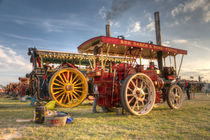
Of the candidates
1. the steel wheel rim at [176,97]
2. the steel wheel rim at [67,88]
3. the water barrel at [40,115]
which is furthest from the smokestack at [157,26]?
the water barrel at [40,115]

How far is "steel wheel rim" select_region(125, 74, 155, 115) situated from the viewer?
4.90 meters

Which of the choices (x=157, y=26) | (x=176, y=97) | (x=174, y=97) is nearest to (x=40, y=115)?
(x=174, y=97)

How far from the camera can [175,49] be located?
7820mm

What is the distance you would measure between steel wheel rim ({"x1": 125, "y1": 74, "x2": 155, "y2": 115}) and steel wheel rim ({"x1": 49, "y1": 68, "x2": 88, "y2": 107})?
2.86 metres

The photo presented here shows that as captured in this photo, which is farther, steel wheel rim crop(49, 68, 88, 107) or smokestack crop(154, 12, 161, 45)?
smokestack crop(154, 12, 161, 45)

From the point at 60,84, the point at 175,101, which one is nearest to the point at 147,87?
the point at 175,101

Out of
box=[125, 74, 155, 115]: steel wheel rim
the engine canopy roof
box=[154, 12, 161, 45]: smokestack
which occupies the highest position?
box=[154, 12, 161, 45]: smokestack

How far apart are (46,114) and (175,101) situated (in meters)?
5.02

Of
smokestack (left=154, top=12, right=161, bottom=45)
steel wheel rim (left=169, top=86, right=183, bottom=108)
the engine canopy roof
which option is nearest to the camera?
the engine canopy roof

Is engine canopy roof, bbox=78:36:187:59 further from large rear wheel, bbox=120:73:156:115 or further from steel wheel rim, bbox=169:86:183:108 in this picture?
steel wheel rim, bbox=169:86:183:108

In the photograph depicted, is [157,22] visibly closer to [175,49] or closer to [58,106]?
[175,49]

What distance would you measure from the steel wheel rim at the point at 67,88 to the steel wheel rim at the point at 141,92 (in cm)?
286

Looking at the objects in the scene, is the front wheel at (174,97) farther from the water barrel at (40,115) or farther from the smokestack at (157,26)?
the smokestack at (157,26)

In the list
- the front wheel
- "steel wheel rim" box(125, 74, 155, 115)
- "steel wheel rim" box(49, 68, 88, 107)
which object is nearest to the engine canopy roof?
"steel wheel rim" box(49, 68, 88, 107)
